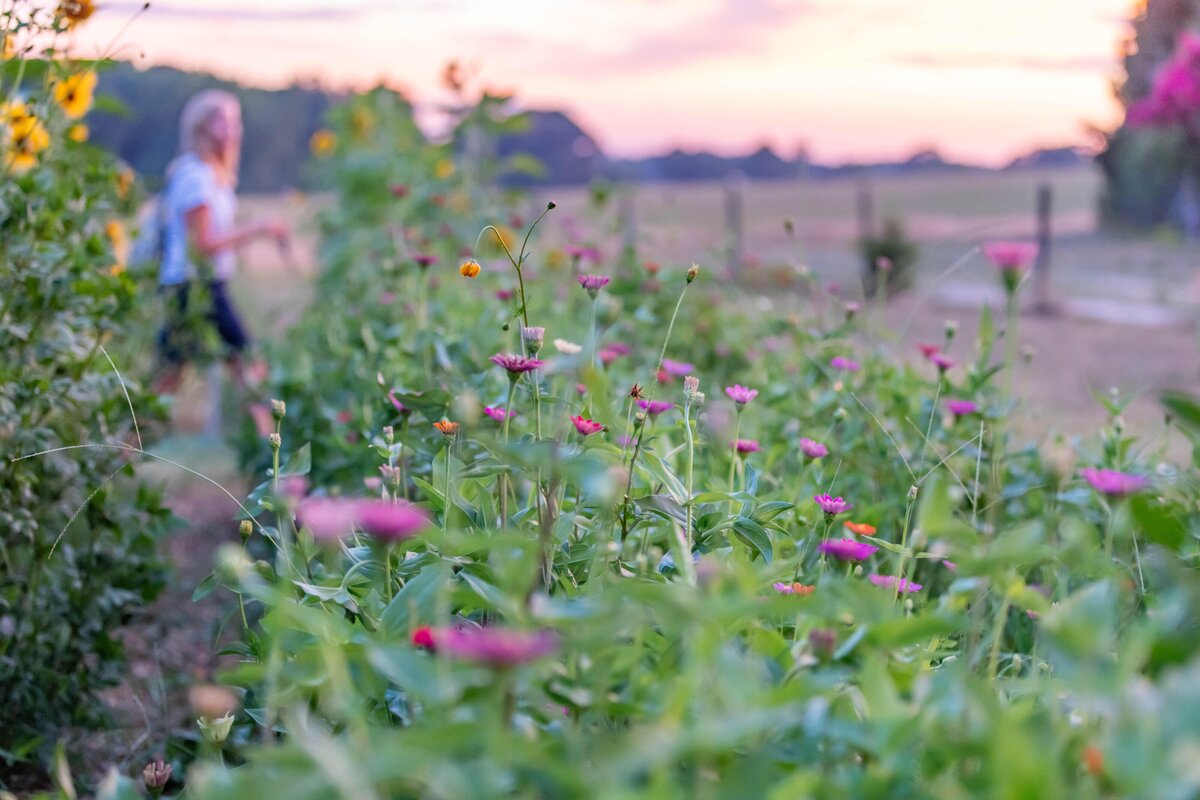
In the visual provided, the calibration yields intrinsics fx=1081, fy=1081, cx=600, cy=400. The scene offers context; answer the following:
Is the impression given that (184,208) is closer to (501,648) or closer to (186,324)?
(186,324)

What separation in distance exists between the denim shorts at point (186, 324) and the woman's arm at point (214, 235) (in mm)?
159

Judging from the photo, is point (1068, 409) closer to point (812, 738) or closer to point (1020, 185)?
point (812, 738)

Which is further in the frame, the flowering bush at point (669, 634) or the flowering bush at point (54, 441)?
the flowering bush at point (54, 441)

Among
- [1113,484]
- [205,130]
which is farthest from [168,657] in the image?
[205,130]

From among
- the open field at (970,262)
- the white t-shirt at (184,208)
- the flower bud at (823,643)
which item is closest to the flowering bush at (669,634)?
the flower bud at (823,643)

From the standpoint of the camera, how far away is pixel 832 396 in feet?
7.39

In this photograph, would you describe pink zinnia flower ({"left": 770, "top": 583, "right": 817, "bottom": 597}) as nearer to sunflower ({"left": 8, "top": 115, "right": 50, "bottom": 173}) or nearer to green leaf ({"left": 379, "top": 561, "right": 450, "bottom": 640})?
green leaf ({"left": 379, "top": 561, "right": 450, "bottom": 640})

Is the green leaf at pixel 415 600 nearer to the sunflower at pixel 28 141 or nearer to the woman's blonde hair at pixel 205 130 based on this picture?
the sunflower at pixel 28 141

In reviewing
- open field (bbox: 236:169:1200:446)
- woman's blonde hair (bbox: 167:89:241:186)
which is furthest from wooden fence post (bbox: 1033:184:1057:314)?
woman's blonde hair (bbox: 167:89:241:186)

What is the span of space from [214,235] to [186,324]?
1.41 metres

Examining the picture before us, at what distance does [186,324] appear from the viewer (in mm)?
3475

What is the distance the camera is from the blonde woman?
4273mm

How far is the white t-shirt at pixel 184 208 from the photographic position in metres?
4.57

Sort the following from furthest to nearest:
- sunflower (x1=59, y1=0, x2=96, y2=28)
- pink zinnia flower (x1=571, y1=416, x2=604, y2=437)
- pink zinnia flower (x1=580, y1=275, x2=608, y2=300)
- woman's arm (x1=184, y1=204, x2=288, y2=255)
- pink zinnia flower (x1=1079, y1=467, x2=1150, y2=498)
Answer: woman's arm (x1=184, y1=204, x2=288, y2=255)
sunflower (x1=59, y1=0, x2=96, y2=28)
pink zinnia flower (x1=580, y1=275, x2=608, y2=300)
pink zinnia flower (x1=571, y1=416, x2=604, y2=437)
pink zinnia flower (x1=1079, y1=467, x2=1150, y2=498)
